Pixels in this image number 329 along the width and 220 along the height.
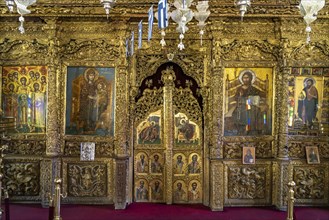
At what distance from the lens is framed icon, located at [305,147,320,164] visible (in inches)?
242

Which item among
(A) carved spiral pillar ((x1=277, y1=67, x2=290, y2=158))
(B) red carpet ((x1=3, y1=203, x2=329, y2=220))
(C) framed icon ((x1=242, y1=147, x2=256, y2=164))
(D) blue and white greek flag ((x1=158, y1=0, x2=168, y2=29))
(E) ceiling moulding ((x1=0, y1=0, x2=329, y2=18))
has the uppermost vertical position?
(E) ceiling moulding ((x1=0, y1=0, x2=329, y2=18))

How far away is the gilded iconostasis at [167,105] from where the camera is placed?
605cm

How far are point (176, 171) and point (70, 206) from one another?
2035 millimetres

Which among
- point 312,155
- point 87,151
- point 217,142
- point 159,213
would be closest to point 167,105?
point 217,142

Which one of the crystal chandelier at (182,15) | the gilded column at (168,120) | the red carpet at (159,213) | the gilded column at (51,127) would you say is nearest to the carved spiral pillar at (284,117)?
the red carpet at (159,213)

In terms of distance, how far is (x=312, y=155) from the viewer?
6.17 m

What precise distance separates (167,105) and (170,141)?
68 cm

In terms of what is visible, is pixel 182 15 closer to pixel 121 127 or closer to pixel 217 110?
pixel 217 110

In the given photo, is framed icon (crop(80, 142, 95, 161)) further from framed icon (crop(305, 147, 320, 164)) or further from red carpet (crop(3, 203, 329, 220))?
framed icon (crop(305, 147, 320, 164))

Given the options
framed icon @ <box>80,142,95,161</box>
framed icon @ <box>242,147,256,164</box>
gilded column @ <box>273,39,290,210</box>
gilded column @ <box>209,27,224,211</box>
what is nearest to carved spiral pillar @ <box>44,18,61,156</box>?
framed icon @ <box>80,142,95,161</box>

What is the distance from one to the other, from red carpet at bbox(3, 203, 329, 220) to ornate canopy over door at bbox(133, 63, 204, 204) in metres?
0.33

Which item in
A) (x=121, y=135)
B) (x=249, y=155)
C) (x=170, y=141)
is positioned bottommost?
(x=249, y=155)

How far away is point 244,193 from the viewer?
20.4 feet

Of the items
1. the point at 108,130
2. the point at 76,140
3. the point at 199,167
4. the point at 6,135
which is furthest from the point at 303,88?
the point at 6,135
